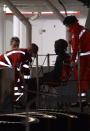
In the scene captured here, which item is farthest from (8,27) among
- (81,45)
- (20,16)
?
(81,45)

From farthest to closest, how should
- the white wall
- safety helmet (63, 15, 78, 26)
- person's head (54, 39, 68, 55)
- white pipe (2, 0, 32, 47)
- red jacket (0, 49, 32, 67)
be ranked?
the white wall → white pipe (2, 0, 32, 47) → red jacket (0, 49, 32, 67) → safety helmet (63, 15, 78, 26) → person's head (54, 39, 68, 55)

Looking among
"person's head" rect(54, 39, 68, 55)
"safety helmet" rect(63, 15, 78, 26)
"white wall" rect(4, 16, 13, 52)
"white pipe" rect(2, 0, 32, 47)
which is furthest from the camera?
"white wall" rect(4, 16, 13, 52)

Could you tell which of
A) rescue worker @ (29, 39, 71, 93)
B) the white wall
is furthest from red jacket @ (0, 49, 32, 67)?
the white wall

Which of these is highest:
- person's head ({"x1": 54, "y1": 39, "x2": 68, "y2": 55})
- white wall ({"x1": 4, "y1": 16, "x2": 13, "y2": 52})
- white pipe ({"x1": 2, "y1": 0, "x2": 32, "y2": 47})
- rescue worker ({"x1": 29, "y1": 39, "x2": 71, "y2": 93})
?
white wall ({"x1": 4, "y1": 16, "x2": 13, "y2": 52})

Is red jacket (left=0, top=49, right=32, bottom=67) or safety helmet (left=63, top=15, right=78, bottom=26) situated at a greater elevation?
safety helmet (left=63, top=15, right=78, bottom=26)

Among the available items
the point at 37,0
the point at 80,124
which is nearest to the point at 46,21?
the point at 37,0

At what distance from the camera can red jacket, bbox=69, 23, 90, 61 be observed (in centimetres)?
724

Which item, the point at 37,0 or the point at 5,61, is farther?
the point at 37,0

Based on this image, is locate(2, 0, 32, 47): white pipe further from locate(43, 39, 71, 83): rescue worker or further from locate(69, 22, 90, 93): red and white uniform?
locate(43, 39, 71, 83): rescue worker

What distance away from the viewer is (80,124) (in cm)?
336

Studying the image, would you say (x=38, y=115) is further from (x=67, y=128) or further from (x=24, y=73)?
(x=24, y=73)

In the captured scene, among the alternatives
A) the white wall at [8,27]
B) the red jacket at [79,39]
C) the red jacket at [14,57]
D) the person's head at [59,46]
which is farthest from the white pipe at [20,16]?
the person's head at [59,46]

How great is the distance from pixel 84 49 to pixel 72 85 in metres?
1.11

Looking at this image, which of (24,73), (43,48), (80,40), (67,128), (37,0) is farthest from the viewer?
(43,48)
